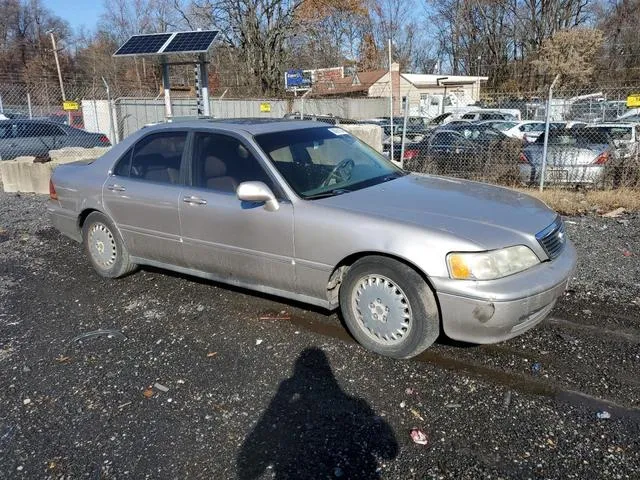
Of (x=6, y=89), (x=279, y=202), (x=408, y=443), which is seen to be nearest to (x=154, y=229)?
(x=279, y=202)

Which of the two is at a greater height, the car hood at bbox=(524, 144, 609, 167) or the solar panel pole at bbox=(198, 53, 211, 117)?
the solar panel pole at bbox=(198, 53, 211, 117)

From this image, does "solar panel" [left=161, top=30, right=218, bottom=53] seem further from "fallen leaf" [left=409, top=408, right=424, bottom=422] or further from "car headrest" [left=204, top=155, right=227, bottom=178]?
"fallen leaf" [left=409, top=408, right=424, bottom=422]

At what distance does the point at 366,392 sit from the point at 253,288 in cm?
143

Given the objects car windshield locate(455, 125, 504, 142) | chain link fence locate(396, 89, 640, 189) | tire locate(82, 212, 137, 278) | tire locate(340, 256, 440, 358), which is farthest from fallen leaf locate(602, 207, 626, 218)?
tire locate(82, 212, 137, 278)

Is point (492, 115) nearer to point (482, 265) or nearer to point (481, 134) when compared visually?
point (481, 134)

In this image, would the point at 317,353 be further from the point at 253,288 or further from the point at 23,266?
the point at 23,266

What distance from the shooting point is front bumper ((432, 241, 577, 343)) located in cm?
316

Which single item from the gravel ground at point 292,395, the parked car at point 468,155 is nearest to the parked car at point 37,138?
the parked car at point 468,155

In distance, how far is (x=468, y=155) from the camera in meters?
10.2

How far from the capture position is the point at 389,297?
352 cm

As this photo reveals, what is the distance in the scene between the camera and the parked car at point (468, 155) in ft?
32.3

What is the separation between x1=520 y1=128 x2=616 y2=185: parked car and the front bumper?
6834 millimetres

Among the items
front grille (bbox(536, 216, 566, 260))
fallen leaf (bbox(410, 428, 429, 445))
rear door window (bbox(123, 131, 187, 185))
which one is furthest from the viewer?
rear door window (bbox(123, 131, 187, 185))

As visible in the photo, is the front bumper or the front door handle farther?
the front door handle
